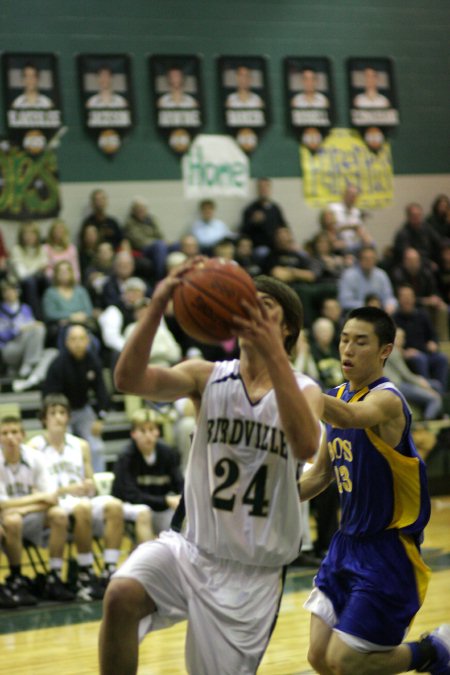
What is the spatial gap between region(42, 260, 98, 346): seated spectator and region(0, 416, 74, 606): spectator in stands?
3.00 m

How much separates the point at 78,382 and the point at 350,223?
594 centimetres

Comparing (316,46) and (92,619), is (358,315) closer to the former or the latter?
(92,619)

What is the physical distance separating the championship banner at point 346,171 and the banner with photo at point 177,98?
169 cm

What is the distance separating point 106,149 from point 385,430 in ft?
33.1

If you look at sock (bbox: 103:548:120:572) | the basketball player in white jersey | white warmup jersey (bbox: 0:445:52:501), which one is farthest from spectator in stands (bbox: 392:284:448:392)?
the basketball player in white jersey

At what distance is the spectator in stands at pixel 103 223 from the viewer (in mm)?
12859

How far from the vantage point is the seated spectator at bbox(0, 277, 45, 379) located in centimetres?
1091

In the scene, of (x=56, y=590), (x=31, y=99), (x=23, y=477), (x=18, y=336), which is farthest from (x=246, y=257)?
(x=56, y=590)

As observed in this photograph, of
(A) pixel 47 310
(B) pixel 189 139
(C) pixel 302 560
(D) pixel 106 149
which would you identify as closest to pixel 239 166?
(B) pixel 189 139

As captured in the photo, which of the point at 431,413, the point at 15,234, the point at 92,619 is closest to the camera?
the point at 92,619

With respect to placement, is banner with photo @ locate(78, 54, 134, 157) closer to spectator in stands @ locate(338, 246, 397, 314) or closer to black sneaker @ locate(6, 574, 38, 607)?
spectator in stands @ locate(338, 246, 397, 314)

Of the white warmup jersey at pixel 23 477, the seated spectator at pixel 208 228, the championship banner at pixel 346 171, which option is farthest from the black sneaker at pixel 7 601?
the championship banner at pixel 346 171

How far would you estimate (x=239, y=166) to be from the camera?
14680 mm

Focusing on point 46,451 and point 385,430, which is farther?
point 46,451
